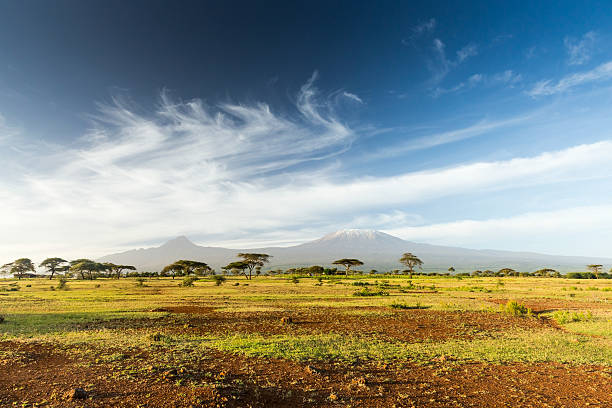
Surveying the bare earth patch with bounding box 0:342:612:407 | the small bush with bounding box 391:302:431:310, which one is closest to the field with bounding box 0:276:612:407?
the bare earth patch with bounding box 0:342:612:407

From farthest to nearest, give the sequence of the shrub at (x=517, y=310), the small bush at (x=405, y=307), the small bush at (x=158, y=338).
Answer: the small bush at (x=405, y=307), the shrub at (x=517, y=310), the small bush at (x=158, y=338)

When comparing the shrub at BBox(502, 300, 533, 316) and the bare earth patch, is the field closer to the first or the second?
the bare earth patch

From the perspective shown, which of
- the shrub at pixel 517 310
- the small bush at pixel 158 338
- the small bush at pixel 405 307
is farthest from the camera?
the small bush at pixel 405 307

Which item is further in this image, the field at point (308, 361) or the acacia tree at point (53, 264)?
the acacia tree at point (53, 264)

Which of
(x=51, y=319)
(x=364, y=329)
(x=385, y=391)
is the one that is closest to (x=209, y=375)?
(x=385, y=391)

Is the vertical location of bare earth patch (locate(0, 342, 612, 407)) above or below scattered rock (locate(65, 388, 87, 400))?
below

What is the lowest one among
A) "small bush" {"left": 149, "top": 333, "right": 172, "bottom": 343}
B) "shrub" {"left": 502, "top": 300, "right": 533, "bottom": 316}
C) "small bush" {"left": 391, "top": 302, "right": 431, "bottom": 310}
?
"small bush" {"left": 391, "top": 302, "right": 431, "bottom": 310}

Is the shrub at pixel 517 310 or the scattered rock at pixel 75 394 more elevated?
the scattered rock at pixel 75 394

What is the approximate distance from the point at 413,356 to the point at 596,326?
38.1 ft

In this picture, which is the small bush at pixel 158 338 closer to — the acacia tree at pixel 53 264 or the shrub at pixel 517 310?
the shrub at pixel 517 310

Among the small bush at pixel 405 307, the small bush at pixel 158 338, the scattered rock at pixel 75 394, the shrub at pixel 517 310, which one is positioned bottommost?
the small bush at pixel 405 307

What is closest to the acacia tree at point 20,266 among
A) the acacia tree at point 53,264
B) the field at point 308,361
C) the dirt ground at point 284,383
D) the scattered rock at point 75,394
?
the acacia tree at point 53,264

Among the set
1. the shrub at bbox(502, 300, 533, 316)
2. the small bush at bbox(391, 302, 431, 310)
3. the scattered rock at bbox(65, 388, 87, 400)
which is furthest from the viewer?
the small bush at bbox(391, 302, 431, 310)

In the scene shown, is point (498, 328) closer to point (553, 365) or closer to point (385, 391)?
point (553, 365)
